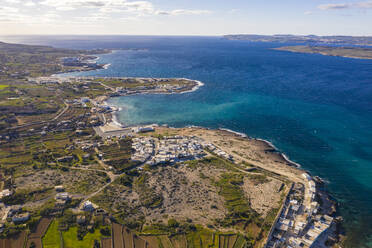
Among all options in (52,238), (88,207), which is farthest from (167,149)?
(52,238)

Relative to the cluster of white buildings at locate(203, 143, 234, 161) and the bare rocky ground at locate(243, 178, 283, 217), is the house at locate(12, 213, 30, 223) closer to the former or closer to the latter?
the bare rocky ground at locate(243, 178, 283, 217)

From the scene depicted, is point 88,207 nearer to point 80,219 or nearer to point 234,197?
point 80,219

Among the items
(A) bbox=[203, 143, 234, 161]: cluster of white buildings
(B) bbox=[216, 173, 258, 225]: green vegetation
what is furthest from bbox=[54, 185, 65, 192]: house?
(A) bbox=[203, 143, 234, 161]: cluster of white buildings

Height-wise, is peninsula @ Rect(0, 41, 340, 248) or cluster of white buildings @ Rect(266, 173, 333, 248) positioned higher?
peninsula @ Rect(0, 41, 340, 248)

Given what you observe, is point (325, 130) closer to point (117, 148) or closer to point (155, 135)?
point (155, 135)

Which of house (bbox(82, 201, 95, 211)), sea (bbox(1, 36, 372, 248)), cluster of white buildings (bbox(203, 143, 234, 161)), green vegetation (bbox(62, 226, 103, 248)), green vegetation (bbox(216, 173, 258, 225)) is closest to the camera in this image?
green vegetation (bbox(62, 226, 103, 248))

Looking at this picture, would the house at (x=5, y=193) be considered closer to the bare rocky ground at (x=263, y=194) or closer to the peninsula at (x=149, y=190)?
the peninsula at (x=149, y=190)
